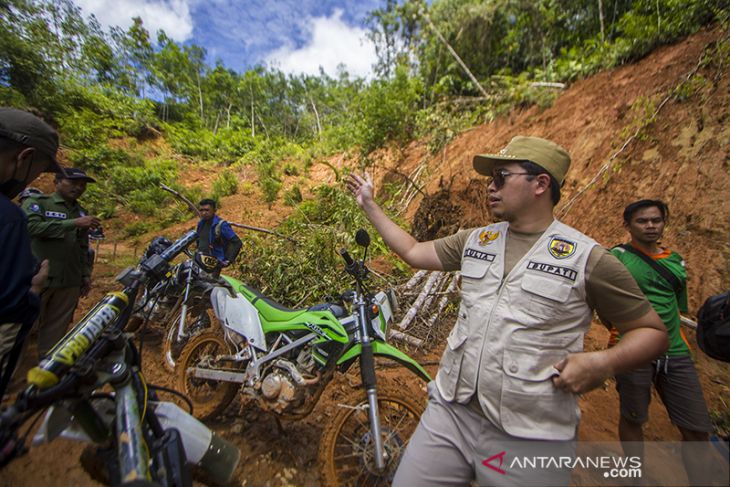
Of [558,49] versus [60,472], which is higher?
[558,49]

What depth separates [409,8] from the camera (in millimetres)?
11445

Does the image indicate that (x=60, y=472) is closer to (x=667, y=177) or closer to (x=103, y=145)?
(x=667, y=177)

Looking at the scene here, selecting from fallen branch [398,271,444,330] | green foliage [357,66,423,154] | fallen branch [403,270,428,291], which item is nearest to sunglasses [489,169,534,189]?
fallen branch [398,271,444,330]

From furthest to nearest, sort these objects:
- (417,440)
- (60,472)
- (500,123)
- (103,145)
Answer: (103,145) → (500,123) → (60,472) → (417,440)

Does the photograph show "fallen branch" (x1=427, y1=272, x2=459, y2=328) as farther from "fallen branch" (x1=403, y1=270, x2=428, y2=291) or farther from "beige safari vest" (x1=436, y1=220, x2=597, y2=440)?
"beige safari vest" (x1=436, y1=220, x2=597, y2=440)

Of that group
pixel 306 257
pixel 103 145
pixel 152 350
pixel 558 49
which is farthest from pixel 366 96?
pixel 103 145

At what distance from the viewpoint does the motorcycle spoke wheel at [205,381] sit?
9.13 feet

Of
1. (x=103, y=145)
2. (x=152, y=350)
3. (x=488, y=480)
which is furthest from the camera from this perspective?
(x=103, y=145)

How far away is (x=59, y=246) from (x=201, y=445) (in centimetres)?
331

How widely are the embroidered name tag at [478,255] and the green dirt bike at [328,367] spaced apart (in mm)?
647

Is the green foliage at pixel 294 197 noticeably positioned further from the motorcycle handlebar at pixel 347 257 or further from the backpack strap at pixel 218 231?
the motorcycle handlebar at pixel 347 257

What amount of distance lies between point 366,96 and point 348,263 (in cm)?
937

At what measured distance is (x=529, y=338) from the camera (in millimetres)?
1289

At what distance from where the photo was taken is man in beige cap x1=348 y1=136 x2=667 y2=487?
4.07 ft
